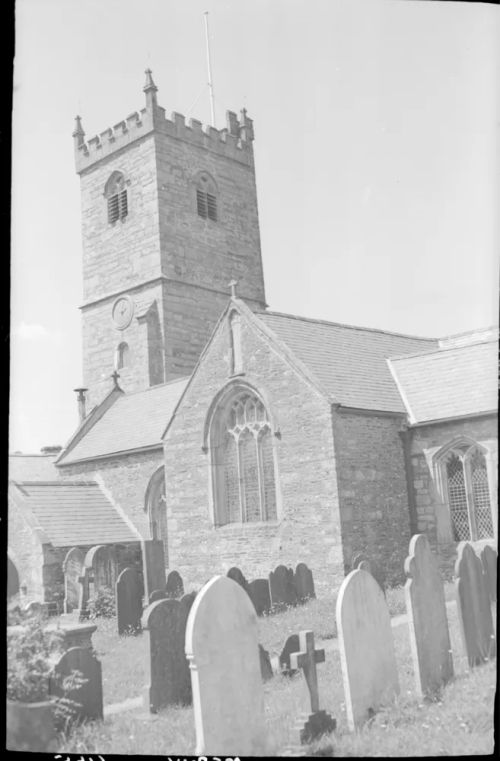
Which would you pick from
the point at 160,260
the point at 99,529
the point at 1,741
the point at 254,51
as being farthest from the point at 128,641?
the point at 160,260

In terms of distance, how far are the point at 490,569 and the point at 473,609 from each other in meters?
1.36

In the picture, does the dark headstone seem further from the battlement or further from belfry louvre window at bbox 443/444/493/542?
the battlement

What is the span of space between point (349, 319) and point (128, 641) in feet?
17.7

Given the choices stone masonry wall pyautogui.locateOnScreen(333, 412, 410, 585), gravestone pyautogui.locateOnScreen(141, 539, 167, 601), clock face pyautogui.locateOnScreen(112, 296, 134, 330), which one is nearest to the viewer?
stone masonry wall pyautogui.locateOnScreen(333, 412, 410, 585)

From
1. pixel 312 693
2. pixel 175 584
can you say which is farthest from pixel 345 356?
pixel 312 693

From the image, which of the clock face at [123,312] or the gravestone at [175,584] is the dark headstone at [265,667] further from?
the clock face at [123,312]

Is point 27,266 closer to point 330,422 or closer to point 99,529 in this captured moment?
point 330,422

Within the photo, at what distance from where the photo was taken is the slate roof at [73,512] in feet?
48.3

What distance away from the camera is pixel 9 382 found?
8820mm

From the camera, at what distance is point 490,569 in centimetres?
947

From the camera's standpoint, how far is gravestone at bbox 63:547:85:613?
1368 centimetres

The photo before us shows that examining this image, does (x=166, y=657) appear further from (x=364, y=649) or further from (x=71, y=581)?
(x=71, y=581)

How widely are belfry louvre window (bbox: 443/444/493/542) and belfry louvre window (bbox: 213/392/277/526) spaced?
10.4ft

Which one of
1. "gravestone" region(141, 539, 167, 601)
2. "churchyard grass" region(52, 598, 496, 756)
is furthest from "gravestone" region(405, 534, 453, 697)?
"gravestone" region(141, 539, 167, 601)
